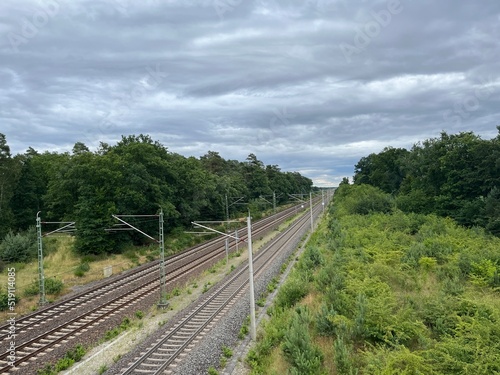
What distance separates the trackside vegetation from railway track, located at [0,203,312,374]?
32.8 feet

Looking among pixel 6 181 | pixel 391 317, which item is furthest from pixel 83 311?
pixel 6 181

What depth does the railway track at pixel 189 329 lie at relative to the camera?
16.2 metres

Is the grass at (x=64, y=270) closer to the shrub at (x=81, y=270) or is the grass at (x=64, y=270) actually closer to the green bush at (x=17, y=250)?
the shrub at (x=81, y=270)

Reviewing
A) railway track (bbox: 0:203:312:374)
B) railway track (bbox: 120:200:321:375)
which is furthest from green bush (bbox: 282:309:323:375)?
railway track (bbox: 0:203:312:374)

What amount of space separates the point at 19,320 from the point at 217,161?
330ft

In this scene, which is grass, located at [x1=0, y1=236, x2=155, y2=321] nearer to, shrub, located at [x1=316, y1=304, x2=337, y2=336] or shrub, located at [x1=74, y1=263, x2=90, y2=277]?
shrub, located at [x1=74, y1=263, x2=90, y2=277]

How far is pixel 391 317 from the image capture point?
14062mm

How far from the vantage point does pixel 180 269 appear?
37344 mm

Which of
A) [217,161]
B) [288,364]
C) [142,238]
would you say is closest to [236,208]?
[217,161]

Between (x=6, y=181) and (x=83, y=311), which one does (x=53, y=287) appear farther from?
(x=6, y=181)

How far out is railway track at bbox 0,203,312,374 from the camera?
61.7 feet

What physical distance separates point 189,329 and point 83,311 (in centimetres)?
798

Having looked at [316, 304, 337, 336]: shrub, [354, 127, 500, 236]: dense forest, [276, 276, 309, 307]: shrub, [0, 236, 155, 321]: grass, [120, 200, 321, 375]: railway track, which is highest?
[354, 127, 500, 236]: dense forest

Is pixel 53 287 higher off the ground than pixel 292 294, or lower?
lower
